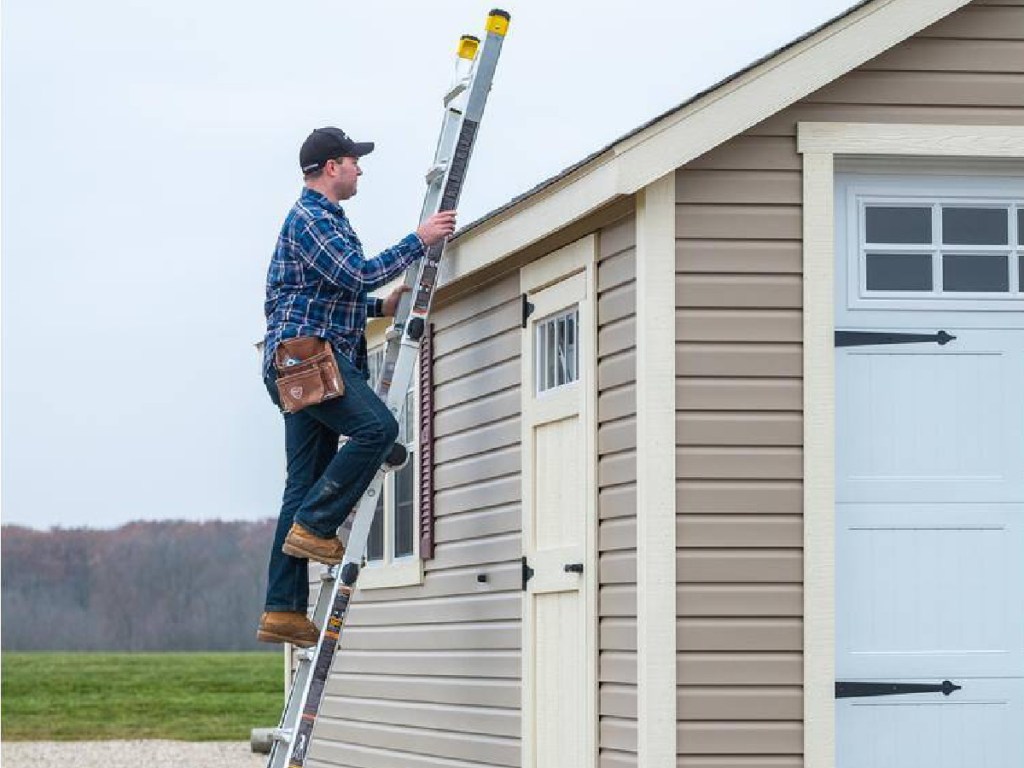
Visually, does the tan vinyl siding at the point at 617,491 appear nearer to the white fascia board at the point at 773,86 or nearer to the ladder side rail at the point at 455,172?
the white fascia board at the point at 773,86

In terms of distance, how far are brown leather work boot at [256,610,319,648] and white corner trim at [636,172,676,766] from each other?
1486 mm

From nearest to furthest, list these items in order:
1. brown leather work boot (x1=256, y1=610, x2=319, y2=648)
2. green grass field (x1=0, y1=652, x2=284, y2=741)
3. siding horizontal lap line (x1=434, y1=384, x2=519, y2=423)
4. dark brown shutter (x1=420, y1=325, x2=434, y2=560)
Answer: brown leather work boot (x1=256, y1=610, x2=319, y2=648) < siding horizontal lap line (x1=434, y1=384, x2=519, y2=423) < dark brown shutter (x1=420, y1=325, x2=434, y2=560) < green grass field (x1=0, y1=652, x2=284, y2=741)

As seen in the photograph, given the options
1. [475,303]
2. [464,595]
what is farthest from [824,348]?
[464,595]

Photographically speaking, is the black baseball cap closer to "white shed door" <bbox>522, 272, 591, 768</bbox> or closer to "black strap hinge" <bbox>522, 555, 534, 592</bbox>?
"white shed door" <bbox>522, 272, 591, 768</bbox>

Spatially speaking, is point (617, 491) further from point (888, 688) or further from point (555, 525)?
point (888, 688)

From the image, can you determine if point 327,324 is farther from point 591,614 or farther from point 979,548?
point 979,548

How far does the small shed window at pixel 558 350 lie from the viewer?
30.5 feet

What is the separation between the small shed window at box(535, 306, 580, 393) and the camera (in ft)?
30.5

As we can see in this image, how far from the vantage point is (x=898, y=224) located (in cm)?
874

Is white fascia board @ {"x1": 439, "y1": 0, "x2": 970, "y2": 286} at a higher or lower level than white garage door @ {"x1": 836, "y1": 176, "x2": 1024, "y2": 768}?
higher

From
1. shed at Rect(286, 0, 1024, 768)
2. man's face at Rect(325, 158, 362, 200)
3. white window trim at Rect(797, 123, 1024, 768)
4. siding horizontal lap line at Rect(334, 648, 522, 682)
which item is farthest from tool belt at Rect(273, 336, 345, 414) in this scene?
white window trim at Rect(797, 123, 1024, 768)

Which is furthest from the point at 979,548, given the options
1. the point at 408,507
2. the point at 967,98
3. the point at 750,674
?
the point at 408,507

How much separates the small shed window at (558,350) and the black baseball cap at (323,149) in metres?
1.20

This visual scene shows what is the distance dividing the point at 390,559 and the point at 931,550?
4.13 meters
